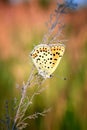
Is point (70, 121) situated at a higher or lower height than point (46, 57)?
higher

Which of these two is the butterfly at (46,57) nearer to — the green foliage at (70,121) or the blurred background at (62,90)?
the blurred background at (62,90)

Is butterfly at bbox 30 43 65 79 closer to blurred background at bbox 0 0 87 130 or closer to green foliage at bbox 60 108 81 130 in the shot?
blurred background at bbox 0 0 87 130

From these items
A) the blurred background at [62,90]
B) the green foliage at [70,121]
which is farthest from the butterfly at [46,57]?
the green foliage at [70,121]

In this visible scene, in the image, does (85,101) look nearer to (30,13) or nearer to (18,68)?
(18,68)

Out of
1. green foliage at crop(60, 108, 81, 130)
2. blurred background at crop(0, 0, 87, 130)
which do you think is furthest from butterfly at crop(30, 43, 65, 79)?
green foliage at crop(60, 108, 81, 130)

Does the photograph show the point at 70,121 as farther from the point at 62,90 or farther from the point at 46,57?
the point at 46,57

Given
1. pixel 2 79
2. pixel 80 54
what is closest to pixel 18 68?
pixel 2 79

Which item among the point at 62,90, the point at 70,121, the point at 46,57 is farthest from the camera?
the point at 62,90

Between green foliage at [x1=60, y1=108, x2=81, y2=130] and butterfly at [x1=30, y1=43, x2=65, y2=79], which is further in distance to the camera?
green foliage at [x1=60, y1=108, x2=81, y2=130]

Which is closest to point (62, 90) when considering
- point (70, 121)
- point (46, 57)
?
point (70, 121)
